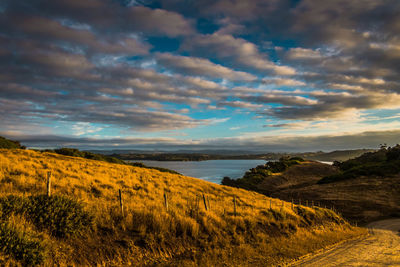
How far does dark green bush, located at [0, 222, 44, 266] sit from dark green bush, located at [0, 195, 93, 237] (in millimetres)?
1222

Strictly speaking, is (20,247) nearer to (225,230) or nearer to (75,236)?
(75,236)

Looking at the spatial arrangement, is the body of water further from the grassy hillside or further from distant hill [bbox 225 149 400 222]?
the grassy hillside

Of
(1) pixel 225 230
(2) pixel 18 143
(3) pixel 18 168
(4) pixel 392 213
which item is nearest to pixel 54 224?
(1) pixel 225 230

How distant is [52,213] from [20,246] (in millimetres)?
2003

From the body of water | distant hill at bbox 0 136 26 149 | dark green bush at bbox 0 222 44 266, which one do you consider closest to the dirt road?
Result: dark green bush at bbox 0 222 44 266

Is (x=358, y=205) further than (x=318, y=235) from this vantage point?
Yes

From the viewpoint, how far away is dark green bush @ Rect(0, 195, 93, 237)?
878 centimetres

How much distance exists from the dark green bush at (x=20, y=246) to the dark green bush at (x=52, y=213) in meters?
1.22

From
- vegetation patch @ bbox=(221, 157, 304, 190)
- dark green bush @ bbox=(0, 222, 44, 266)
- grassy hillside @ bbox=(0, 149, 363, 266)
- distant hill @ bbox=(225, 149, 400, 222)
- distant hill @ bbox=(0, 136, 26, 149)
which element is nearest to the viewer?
dark green bush @ bbox=(0, 222, 44, 266)

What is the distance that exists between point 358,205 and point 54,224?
48.2m

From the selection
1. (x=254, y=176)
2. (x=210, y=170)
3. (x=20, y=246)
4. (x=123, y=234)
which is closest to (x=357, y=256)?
(x=123, y=234)

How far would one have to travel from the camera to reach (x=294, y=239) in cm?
1539

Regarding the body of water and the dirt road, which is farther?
the body of water

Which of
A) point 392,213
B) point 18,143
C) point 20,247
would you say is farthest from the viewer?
point 18,143
